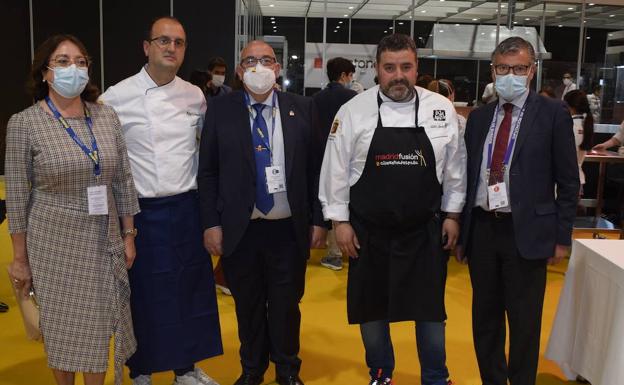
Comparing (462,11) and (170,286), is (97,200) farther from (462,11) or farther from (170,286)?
(462,11)

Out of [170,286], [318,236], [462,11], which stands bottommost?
[170,286]

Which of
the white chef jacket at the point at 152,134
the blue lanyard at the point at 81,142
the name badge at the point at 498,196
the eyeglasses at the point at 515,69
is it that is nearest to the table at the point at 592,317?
the name badge at the point at 498,196

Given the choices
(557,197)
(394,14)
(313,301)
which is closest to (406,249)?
(557,197)

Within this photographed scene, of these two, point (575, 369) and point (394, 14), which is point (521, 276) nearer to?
point (575, 369)

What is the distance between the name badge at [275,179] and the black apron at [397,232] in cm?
32

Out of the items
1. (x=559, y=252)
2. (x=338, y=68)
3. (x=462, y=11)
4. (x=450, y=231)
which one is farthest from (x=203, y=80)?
(x=462, y=11)

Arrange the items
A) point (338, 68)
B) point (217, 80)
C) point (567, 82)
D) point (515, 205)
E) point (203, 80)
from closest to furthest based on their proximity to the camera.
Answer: point (515, 205)
point (338, 68)
point (203, 80)
point (217, 80)
point (567, 82)

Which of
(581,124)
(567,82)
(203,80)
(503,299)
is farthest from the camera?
(567,82)

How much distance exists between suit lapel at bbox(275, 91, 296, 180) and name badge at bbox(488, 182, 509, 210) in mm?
871

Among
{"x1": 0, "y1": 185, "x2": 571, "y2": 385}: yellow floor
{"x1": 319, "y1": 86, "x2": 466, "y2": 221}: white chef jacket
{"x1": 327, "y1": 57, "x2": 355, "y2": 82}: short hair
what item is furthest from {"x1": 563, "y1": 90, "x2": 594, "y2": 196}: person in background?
{"x1": 319, "y1": 86, "x2": 466, "y2": 221}: white chef jacket

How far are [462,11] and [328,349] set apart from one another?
329 inches

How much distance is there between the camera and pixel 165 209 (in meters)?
2.57

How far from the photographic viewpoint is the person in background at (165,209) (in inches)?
99.6

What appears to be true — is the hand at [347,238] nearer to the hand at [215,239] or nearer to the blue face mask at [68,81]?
the hand at [215,239]
